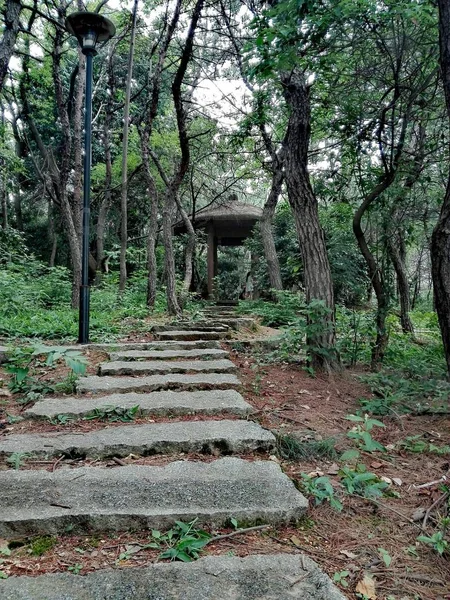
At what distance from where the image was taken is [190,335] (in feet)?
17.8

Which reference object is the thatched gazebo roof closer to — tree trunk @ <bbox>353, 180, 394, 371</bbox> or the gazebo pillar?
the gazebo pillar

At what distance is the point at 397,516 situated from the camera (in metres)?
1.87

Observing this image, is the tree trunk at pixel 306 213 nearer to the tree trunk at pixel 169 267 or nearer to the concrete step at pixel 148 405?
the concrete step at pixel 148 405

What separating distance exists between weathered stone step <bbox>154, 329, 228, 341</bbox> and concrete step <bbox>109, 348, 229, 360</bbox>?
79cm

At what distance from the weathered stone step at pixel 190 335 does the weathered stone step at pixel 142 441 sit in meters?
2.84

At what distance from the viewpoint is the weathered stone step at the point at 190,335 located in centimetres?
535

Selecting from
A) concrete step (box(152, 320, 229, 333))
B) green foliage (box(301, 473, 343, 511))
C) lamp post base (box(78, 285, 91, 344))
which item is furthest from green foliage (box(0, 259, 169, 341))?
green foliage (box(301, 473, 343, 511))

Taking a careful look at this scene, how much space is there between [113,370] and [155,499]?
2058 mm

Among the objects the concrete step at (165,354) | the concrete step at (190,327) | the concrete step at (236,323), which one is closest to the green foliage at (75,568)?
the concrete step at (165,354)

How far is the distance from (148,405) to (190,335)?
2.56 metres

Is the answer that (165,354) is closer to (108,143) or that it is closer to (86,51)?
(86,51)

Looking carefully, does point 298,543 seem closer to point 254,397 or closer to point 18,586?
point 18,586

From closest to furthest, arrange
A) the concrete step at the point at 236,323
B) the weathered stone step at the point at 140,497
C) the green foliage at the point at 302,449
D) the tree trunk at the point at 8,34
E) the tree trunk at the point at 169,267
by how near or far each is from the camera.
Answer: the weathered stone step at the point at 140,497 < the green foliage at the point at 302,449 < the tree trunk at the point at 8,34 < the concrete step at the point at 236,323 < the tree trunk at the point at 169,267

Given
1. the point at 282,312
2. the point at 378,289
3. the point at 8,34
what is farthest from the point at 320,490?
the point at 8,34
